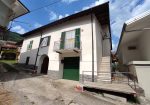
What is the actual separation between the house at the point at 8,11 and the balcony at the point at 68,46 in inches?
182

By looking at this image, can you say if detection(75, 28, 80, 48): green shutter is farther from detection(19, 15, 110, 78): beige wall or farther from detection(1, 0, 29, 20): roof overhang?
detection(1, 0, 29, 20): roof overhang

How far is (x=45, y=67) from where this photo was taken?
14680 millimetres

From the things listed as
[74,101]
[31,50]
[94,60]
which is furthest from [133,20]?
[31,50]

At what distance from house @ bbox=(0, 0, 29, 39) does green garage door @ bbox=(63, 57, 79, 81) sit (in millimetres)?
6535

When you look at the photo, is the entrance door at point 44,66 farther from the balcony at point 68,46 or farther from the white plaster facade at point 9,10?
the white plaster facade at point 9,10

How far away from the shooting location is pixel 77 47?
33.1 ft

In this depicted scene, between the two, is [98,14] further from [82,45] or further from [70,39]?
[70,39]

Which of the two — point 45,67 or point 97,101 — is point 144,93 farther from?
point 45,67

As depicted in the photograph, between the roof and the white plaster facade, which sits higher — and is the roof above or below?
above

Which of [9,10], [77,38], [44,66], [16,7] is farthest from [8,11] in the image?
[44,66]

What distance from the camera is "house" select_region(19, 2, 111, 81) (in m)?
9.72

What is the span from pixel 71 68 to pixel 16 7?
799 centimetres

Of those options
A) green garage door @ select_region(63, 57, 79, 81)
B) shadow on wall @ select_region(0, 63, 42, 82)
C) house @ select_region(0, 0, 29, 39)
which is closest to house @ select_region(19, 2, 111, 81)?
green garage door @ select_region(63, 57, 79, 81)

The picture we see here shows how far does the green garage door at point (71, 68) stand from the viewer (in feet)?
35.5
